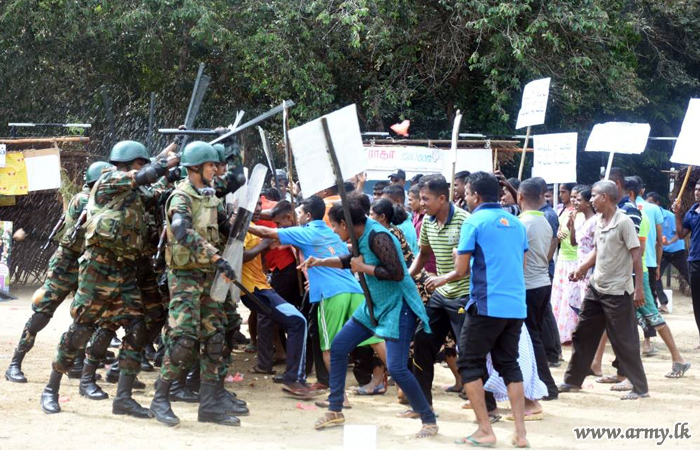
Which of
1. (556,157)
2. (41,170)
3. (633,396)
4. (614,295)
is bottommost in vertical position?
(633,396)

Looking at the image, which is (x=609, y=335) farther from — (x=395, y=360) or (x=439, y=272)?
(x=395, y=360)

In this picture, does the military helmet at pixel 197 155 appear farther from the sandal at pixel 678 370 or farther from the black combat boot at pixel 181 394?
the sandal at pixel 678 370

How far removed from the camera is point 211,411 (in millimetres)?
6754

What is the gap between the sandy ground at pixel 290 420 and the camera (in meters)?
6.26

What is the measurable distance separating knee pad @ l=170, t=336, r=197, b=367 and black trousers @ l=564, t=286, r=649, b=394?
349 cm

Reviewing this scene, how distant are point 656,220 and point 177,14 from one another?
986cm

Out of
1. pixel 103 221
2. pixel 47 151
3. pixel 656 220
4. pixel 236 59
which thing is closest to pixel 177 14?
pixel 236 59

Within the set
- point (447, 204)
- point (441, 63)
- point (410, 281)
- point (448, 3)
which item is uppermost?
point (448, 3)

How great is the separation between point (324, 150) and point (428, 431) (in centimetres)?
213

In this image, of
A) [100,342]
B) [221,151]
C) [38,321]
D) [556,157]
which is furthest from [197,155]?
[556,157]

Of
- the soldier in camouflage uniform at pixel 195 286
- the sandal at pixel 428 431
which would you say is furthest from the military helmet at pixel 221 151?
the sandal at pixel 428 431

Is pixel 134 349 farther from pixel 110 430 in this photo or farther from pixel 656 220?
pixel 656 220

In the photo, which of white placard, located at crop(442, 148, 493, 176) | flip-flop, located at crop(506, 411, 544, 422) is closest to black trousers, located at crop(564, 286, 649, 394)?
flip-flop, located at crop(506, 411, 544, 422)

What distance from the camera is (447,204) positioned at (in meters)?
6.95
